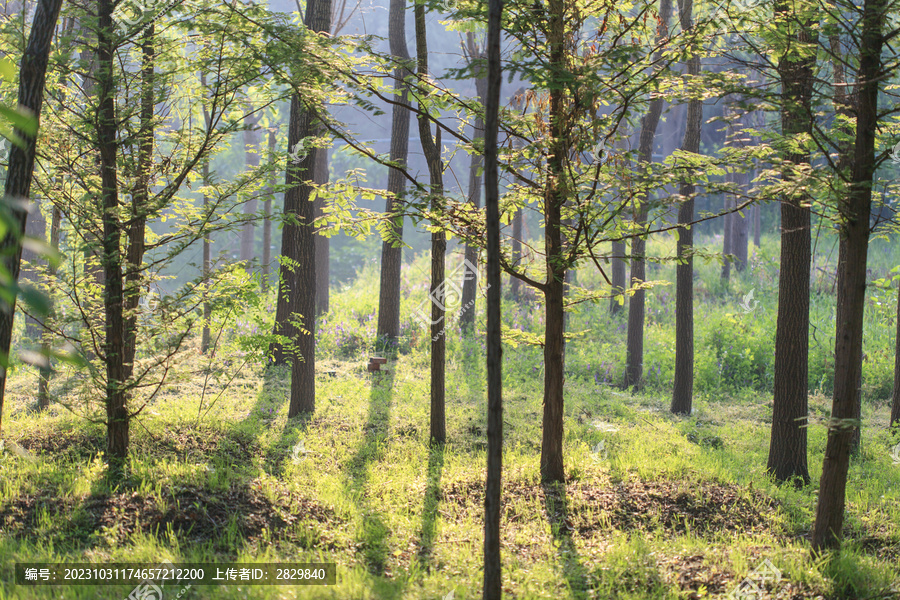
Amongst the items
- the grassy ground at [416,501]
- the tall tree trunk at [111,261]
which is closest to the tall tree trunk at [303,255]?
the grassy ground at [416,501]

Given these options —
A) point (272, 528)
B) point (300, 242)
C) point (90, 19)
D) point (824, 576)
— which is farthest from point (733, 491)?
point (90, 19)

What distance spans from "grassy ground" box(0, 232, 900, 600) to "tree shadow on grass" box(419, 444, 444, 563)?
0.03 metres

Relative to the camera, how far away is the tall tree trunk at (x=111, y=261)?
5629mm

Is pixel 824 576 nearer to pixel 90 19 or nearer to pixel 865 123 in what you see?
pixel 865 123

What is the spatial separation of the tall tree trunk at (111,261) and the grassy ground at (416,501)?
1.19ft

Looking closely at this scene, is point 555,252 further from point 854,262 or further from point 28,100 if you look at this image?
point 28,100

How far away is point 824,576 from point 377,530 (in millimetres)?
3526

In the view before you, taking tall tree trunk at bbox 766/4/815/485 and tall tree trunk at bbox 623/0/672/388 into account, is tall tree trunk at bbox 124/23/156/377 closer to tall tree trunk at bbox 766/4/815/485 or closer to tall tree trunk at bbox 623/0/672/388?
tall tree trunk at bbox 766/4/815/485

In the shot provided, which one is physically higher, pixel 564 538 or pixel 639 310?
pixel 639 310

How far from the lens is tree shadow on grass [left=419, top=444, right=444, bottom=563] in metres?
5.29

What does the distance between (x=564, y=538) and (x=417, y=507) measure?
1.46 m

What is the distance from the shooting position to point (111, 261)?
555cm

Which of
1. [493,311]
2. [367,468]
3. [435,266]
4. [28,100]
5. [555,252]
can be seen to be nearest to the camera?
[493,311]

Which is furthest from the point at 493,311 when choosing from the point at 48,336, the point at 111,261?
the point at 48,336
